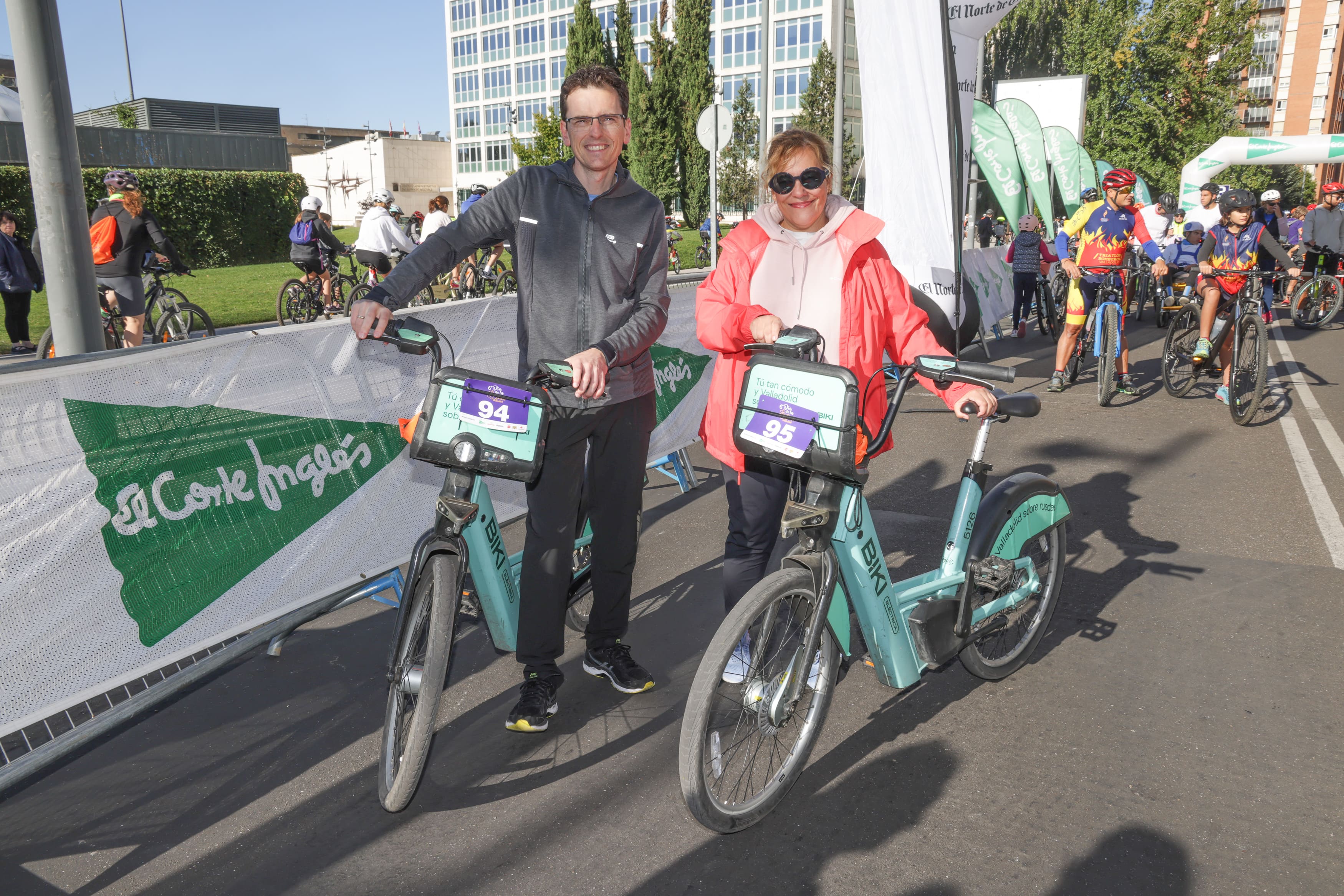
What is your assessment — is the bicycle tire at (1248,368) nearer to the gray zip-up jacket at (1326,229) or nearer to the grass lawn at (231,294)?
the gray zip-up jacket at (1326,229)

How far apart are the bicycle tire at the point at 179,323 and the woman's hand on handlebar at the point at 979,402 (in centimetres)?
1016

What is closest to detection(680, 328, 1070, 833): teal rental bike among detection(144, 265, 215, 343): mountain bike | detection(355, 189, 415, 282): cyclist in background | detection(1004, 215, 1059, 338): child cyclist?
detection(144, 265, 215, 343): mountain bike

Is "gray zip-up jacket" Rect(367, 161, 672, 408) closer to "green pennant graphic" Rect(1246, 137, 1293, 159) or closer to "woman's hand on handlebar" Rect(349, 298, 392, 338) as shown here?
"woman's hand on handlebar" Rect(349, 298, 392, 338)

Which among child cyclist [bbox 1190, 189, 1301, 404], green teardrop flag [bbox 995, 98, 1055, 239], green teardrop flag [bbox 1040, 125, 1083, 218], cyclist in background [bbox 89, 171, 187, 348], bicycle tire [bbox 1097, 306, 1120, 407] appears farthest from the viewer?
green teardrop flag [bbox 1040, 125, 1083, 218]

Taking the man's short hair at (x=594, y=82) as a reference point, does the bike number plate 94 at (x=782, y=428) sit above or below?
below

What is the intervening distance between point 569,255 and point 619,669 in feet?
5.02

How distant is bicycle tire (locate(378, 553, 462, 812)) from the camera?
2.68 m

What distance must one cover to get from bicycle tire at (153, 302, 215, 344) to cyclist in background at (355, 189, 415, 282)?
11.1 feet

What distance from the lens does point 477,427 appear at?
106 inches

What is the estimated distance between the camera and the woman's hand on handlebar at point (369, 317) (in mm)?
2811

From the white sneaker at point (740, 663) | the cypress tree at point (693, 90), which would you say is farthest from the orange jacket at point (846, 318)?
the cypress tree at point (693, 90)

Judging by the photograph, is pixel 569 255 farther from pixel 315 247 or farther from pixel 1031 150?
pixel 1031 150

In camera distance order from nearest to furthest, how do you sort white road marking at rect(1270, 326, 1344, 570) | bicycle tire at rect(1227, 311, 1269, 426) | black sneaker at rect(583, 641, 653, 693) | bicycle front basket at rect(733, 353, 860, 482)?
bicycle front basket at rect(733, 353, 860, 482) → black sneaker at rect(583, 641, 653, 693) → white road marking at rect(1270, 326, 1344, 570) → bicycle tire at rect(1227, 311, 1269, 426)

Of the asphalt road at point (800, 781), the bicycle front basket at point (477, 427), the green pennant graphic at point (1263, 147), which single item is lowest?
the asphalt road at point (800, 781)
